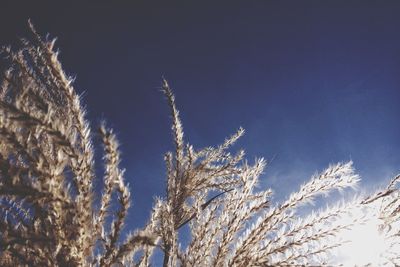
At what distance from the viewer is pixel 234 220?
1668mm

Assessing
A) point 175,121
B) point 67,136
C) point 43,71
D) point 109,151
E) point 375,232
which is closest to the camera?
point 67,136

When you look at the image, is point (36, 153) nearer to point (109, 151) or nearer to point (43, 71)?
point (109, 151)

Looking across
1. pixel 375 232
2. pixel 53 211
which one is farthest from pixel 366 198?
pixel 53 211

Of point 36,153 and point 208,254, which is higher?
point 36,153

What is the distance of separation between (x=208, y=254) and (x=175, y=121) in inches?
28.2

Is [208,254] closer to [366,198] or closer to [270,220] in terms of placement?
[270,220]

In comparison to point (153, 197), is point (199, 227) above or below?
below

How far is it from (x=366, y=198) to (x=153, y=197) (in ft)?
4.30

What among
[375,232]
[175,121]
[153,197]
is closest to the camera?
[375,232]

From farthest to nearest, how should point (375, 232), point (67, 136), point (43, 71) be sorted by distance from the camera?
point (375, 232)
point (43, 71)
point (67, 136)

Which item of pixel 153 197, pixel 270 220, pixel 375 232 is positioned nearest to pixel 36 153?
pixel 270 220

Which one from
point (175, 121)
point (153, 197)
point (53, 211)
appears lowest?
point (53, 211)

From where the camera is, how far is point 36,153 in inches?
43.8

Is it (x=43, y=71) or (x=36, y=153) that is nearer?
(x=36, y=153)
